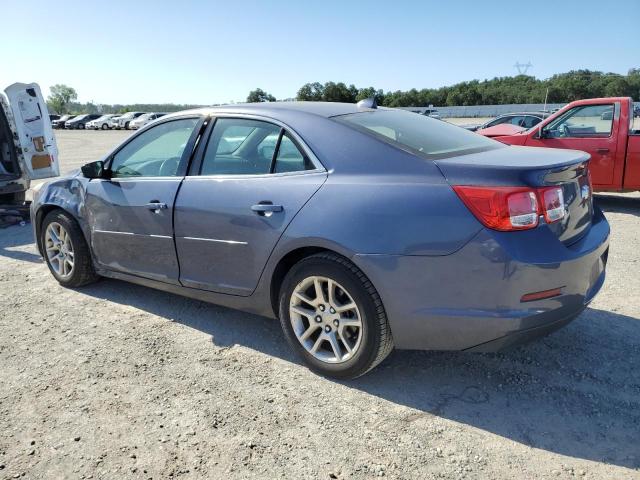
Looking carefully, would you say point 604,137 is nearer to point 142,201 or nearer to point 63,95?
point 142,201

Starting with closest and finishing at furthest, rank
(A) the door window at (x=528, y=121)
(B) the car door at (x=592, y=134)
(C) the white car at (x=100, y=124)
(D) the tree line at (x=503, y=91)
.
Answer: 1. (B) the car door at (x=592, y=134)
2. (A) the door window at (x=528, y=121)
3. (D) the tree line at (x=503, y=91)
4. (C) the white car at (x=100, y=124)

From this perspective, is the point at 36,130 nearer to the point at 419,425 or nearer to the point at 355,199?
the point at 355,199

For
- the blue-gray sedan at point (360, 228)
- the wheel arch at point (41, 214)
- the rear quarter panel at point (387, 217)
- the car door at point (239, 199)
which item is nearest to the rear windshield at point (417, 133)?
the blue-gray sedan at point (360, 228)

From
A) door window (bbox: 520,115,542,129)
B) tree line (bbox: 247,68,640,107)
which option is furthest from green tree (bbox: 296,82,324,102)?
door window (bbox: 520,115,542,129)

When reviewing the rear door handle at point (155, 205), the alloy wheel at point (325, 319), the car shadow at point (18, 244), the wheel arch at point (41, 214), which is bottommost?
the car shadow at point (18, 244)

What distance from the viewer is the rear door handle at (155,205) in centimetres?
375

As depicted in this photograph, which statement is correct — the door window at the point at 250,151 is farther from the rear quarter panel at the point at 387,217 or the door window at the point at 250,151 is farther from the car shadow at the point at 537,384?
the car shadow at the point at 537,384

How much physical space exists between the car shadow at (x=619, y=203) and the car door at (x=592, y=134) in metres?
0.55

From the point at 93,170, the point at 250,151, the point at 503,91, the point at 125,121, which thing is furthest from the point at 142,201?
the point at 503,91

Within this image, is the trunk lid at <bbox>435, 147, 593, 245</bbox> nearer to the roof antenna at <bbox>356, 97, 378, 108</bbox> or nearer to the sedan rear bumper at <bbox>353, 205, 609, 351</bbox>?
the sedan rear bumper at <bbox>353, 205, 609, 351</bbox>

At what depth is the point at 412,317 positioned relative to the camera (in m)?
2.74

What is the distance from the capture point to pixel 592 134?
8109 millimetres

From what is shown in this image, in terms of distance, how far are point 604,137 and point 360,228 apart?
676cm

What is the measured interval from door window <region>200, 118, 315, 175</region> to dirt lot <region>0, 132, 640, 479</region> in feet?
3.95
